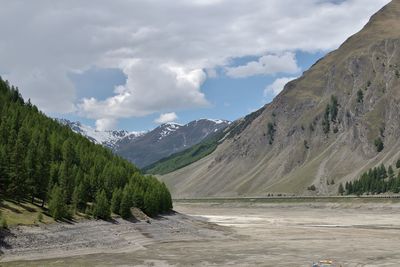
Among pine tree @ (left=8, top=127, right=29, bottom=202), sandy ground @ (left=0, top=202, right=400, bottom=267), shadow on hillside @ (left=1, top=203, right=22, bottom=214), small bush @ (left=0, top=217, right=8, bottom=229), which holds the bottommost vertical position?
sandy ground @ (left=0, top=202, right=400, bottom=267)

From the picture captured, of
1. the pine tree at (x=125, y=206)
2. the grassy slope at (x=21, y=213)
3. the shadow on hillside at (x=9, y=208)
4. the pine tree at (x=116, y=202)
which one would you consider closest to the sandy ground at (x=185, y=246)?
Result: the grassy slope at (x=21, y=213)

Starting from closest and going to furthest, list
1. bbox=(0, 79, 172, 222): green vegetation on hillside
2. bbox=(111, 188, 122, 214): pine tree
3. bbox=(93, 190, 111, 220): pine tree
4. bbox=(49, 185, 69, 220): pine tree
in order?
bbox=(49, 185, 69, 220): pine tree
bbox=(0, 79, 172, 222): green vegetation on hillside
bbox=(93, 190, 111, 220): pine tree
bbox=(111, 188, 122, 214): pine tree

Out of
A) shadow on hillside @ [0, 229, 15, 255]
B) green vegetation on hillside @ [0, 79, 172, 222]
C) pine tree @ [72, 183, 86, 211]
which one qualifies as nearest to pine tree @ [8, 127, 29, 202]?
green vegetation on hillside @ [0, 79, 172, 222]

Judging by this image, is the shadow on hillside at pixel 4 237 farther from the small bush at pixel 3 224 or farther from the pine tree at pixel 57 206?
the pine tree at pixel 57 206

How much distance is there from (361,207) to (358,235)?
85.1 meters

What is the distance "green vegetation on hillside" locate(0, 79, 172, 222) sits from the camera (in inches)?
3221

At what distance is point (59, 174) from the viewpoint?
89.9 meters

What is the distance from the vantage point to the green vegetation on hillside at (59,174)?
268 feet

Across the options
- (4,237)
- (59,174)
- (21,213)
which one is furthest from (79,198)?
(4,237)

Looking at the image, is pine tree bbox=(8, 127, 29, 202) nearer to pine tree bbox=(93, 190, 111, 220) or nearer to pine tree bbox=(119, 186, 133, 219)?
pine tree bbox=(93, 190, 111, 220)

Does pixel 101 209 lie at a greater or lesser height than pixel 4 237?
greater

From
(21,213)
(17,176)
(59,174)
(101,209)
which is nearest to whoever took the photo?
(21,213)

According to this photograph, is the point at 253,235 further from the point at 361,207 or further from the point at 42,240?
the point at 361,207

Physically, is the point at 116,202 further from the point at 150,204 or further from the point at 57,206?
the point at 57,206
